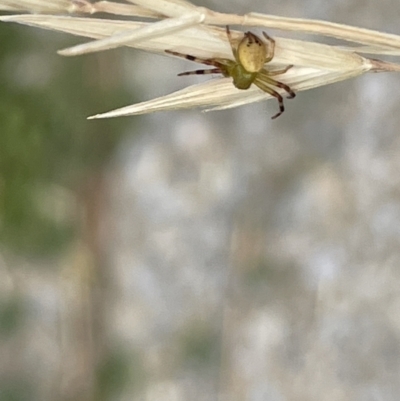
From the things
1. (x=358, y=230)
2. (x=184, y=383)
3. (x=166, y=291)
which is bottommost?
(x=184, y=383)

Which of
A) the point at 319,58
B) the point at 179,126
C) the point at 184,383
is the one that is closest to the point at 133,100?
the point at 179,126

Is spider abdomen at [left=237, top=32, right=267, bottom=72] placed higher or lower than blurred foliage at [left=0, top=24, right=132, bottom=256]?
higher

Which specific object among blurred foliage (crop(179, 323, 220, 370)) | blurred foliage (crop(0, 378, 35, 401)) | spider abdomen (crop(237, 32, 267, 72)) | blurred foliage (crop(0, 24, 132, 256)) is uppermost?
spider abdomen (crop(237, 32, 267, 72))

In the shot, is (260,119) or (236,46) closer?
(236,46)

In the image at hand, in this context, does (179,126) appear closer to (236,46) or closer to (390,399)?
(390,399)

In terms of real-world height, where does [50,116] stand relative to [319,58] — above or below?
below

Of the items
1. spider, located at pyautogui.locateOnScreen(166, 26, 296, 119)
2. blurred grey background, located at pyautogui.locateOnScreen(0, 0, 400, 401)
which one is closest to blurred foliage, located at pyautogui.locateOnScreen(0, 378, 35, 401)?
blurred grey background, located at pyautogui.locateOnScreen(0, 0, 400, 401)

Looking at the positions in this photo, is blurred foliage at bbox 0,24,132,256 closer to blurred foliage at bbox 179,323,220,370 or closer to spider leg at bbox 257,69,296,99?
blurred foliage at bbox 179,323,220,370

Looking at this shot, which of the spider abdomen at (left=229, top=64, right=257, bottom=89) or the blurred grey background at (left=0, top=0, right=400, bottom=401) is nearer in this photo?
the spider abdomen at (left=229, top=64, right=257, bottom=89)
